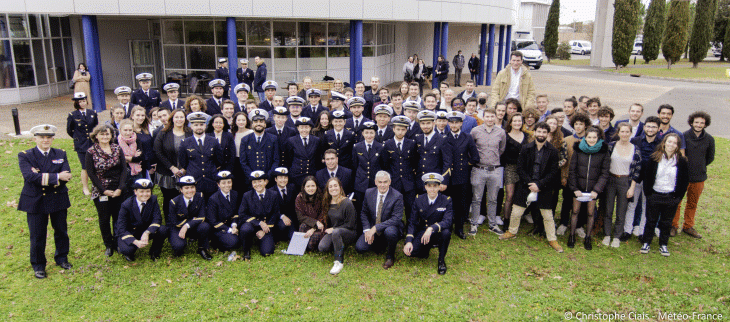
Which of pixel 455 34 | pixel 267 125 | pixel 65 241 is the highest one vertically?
pixel 455 34

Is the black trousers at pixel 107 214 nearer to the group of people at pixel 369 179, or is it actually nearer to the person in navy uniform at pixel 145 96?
the group of people at pixel 369 179

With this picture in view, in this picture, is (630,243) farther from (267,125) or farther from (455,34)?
(455,34)

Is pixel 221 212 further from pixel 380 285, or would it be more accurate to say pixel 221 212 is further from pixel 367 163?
pixel 380 285

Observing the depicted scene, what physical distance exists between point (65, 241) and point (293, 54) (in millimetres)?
13506

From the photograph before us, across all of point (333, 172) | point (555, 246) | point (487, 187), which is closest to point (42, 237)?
point (333, 172)

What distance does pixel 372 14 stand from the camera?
17.5 m

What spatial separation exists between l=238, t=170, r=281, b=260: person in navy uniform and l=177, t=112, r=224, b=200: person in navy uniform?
0.77 meters

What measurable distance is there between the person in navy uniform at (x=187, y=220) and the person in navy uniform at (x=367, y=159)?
2.21m

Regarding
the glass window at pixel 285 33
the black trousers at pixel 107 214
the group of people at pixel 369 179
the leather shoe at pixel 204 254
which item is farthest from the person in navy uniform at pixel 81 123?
the glass window at pixel 285 33

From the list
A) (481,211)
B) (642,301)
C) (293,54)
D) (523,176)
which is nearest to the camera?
(642,301)

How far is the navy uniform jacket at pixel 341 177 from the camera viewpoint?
7219mm

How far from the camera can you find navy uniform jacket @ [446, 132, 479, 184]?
7.32 m

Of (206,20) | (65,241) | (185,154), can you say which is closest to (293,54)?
(206,20)

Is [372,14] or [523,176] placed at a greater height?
[372,14]
